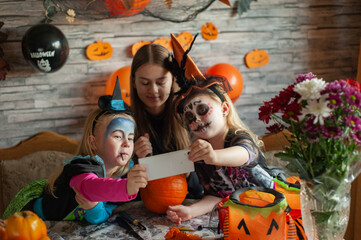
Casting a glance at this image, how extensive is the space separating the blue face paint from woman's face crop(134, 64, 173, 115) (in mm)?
354

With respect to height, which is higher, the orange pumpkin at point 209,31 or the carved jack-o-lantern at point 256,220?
the orange pumpkin at point 209,31

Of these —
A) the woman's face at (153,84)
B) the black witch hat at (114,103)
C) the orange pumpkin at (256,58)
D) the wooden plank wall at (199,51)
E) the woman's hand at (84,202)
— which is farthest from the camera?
the orange pumpkin at (256,58)

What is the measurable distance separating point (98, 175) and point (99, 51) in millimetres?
1426

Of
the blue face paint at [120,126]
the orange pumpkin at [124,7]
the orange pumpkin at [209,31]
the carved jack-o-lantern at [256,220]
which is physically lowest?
the carved jack-o-lantern at [256,220]

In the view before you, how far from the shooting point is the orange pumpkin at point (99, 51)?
269 cm

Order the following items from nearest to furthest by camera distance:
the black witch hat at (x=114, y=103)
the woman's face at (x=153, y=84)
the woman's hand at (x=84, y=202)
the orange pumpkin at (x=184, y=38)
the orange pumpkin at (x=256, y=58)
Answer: the woman's hand at (x=84, y=202)
the black witch hat at (x=114, y=103)
the woman's face at (x=153, y=84)
the orange pumpkin at (x=184, y=38)
the orange pumpkin at (x=256, y=58)

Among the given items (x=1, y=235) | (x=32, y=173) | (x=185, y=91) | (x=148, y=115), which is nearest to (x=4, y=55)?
(x=32, y=173)

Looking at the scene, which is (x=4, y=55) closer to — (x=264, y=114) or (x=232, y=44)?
(x=232, y=44)

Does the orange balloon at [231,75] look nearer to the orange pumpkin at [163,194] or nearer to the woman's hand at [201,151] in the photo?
the orange pumpkin at [163,194]

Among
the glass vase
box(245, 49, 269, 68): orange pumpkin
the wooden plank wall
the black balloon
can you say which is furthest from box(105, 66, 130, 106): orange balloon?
the glass vase

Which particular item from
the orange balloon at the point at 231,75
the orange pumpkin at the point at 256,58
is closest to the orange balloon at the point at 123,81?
the orange balloon at the point at 231,75

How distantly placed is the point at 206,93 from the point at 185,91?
0.11 metres

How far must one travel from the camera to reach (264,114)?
1.14 metres

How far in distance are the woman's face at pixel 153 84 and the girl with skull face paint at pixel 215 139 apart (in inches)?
8.2
